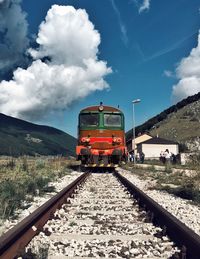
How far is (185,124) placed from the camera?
135 metres

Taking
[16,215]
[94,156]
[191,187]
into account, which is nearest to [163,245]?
[16,215]

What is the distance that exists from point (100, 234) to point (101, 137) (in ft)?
54.8

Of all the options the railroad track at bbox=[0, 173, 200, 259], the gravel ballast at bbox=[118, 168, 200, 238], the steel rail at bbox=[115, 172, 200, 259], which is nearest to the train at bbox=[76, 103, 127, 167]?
the gravel ballast at bbox=[118, 168, 200, 238]

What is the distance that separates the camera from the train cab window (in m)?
22.6

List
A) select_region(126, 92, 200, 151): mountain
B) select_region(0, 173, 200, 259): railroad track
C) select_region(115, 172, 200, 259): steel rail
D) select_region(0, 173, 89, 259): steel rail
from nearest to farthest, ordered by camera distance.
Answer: select_region(0, 173, 89, 259): steel rail → select_region(115, 172, 200, 259): steel rail → select_region(0, 173, 200, 259): railroad track → select_region(126, 92, 200, 151): mountain

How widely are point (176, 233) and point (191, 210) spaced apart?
3.02 m

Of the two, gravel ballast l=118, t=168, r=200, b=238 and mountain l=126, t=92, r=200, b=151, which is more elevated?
mountain l=126, t=92, r=200, b=151

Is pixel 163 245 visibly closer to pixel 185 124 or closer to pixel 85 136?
pixel 85 136

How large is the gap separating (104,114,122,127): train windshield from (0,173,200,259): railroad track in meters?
14.6

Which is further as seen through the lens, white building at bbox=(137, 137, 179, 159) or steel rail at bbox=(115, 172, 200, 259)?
white building at bbox=(137, 137, 179, 159)

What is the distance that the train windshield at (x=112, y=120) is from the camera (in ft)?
74.3

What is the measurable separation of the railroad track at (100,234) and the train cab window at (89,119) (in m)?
14.6

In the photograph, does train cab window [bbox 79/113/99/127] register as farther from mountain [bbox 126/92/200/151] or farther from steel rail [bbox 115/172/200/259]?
mountain [bbox 126/92/200/151]

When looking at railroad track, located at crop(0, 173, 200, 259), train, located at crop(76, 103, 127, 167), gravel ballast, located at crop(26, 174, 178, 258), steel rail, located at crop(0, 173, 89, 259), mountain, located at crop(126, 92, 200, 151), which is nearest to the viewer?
steel rail, located at crop(0, 173, 89, 259)
